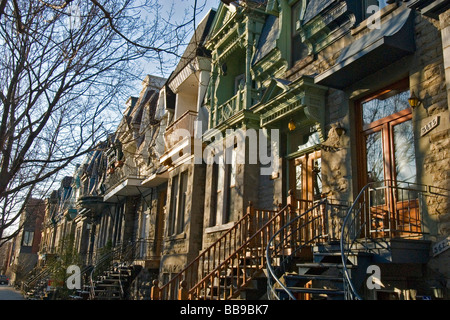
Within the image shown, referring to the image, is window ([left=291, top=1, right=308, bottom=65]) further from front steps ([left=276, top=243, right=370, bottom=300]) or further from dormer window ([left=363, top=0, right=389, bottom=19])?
front steps ([left=276, top=243, right=370, bottom=300])

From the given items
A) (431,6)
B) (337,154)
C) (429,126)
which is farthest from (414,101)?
(337,154)

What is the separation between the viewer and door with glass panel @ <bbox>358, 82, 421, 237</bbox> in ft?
26.4

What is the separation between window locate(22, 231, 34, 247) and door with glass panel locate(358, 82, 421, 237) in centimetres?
6932

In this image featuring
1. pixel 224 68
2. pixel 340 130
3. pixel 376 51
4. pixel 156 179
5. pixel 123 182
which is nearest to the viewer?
pixel 376 51

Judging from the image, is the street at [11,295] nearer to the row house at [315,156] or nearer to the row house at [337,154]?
the row house at [315,156]

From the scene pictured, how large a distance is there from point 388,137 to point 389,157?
422mm

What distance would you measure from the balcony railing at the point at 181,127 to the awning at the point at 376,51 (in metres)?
8.23

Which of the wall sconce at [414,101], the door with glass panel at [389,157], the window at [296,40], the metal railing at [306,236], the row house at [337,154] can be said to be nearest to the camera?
the row house at [337,154]

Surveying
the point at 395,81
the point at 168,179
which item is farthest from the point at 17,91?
the point at 168,179

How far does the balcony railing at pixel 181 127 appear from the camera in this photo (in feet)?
56.2

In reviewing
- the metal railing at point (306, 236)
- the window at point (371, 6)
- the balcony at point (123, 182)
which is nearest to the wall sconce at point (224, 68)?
the balcony at point (123, 182)

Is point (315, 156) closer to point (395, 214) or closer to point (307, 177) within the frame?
point (307, 177)

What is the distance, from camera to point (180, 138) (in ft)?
57.9

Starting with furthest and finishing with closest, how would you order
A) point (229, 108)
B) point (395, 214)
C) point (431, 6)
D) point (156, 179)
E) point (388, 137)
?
point (156, 179), point (229, 108), point (388, 137), point (395, 214), point (431, 6)
